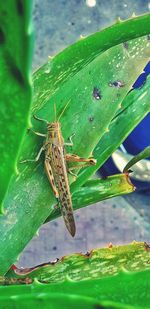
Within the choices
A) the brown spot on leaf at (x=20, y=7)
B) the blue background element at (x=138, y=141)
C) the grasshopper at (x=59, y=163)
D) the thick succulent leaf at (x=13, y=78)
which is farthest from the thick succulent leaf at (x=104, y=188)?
the blue background element at (x=138, y=141)

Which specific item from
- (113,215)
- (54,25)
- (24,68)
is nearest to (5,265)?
(24,68)

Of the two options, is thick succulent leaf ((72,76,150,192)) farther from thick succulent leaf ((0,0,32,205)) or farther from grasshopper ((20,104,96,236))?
thick succulent leaf ((0,0,32,205))

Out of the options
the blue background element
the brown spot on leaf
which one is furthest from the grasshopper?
the blue background element

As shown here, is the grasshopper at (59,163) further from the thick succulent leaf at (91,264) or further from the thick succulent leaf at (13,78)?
the thick succulent leaf at (13,78)

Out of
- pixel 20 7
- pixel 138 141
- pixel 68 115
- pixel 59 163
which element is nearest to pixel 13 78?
pixel 20 7

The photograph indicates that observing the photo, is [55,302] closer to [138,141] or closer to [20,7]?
[20,7]

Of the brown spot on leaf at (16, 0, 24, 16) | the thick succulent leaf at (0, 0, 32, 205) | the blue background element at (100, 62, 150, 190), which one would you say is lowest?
the blue background element at (100, 62, 150, 190)

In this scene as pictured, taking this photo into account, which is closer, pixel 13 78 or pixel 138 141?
pixel 13 78
